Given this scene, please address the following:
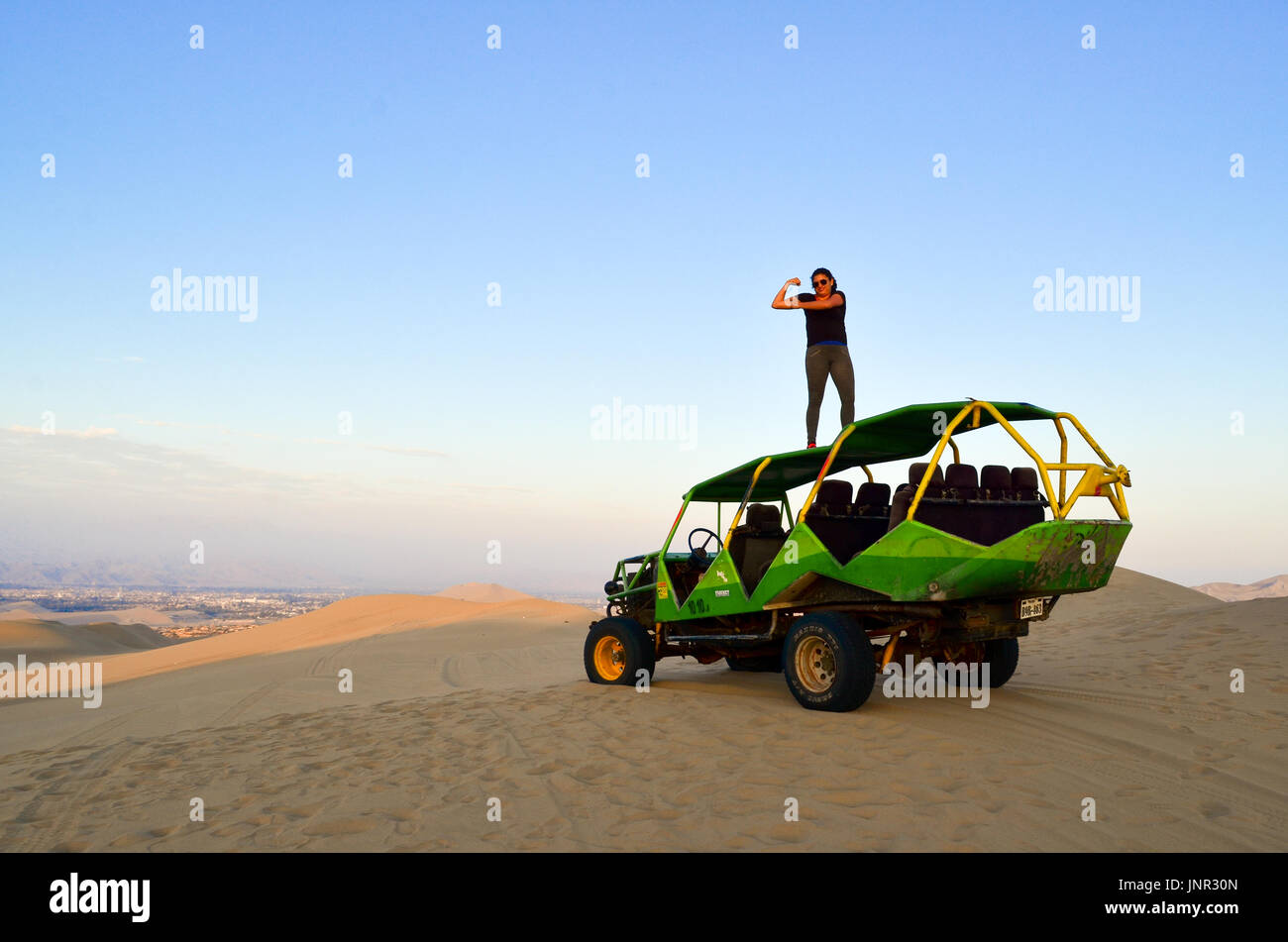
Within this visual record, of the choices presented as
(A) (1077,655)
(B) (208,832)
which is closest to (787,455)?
(B) (208,832)

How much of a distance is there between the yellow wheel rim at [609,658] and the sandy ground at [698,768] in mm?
474

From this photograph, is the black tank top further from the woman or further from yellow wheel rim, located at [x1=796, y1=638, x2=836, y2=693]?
yellow wheel rim, located at [x1=796, y1=638, x2=836, y2=693]

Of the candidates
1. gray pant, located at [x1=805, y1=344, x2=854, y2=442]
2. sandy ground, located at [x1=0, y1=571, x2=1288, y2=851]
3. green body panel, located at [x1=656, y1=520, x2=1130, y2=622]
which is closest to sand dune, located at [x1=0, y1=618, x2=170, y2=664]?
sandy ground, located at [x1=0, y1=571, x2=1288, y2=851]

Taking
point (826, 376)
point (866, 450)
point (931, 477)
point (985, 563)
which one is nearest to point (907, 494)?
point (931, 477)

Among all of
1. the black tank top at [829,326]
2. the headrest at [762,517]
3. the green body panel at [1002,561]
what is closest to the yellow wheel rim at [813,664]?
the green body panel at [1002,561]

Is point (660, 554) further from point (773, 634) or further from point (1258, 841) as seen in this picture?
point (1258, 841)

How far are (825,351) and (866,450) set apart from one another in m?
2.18

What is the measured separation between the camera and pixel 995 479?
26.5ft

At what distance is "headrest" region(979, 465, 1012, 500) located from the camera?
8.03 m

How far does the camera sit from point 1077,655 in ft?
41.3

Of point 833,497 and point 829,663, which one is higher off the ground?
point 833,497

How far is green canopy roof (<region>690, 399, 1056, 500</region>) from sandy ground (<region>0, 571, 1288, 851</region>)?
8.24ft

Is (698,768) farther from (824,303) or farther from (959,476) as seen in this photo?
(824,303)

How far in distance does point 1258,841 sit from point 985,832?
57.4 inches
